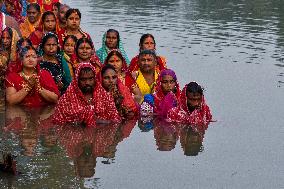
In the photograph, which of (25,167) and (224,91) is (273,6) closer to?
(224,91)

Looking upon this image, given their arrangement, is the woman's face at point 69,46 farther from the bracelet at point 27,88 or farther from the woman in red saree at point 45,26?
the woman in red saree at point 45,26

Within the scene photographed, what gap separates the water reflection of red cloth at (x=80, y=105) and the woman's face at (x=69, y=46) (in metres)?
1.53

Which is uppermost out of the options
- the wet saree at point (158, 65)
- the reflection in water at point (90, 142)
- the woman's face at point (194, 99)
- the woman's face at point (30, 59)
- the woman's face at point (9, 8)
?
the woman's face at point (9, 8)

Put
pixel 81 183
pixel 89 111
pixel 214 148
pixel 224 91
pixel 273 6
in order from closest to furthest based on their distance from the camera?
pixel 81 183 < pixel 214 148 < pixel 89 111 < pixel 224 91 < pixel 273 6

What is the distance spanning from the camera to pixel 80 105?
788 centimetres

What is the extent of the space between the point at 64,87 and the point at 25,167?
123 inches

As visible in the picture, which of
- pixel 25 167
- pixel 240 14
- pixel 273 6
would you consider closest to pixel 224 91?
pixel 25 167

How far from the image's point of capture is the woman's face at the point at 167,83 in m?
8.45

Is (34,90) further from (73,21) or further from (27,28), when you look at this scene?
(27,28)

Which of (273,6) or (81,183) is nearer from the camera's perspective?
(81,183)

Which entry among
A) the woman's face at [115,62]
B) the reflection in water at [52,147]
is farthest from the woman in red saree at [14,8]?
the reflection in water at [52,147]

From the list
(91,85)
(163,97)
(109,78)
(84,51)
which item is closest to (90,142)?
(91,85)

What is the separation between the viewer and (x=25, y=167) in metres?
6.25

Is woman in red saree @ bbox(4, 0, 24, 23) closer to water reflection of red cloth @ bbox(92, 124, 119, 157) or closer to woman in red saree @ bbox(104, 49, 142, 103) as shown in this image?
woman in red saree @ bbox(104, 49, 142, 103)
